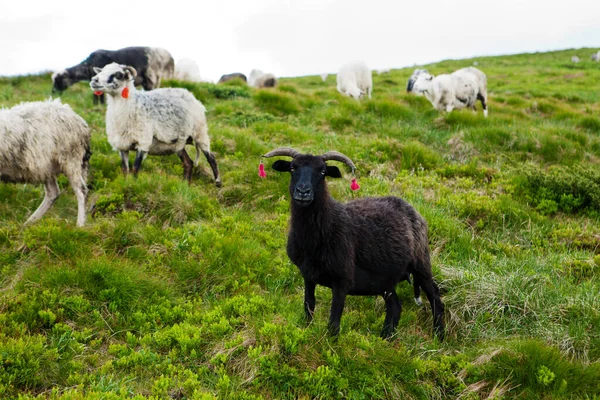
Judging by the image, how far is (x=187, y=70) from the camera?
26484 millimetres

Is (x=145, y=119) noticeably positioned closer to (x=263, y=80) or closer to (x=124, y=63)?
(x=124, y=63)

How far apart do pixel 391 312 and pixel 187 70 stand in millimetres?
23871

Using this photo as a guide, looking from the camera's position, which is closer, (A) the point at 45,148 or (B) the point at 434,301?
(B) the point at 434,301

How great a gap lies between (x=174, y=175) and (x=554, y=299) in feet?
20.7

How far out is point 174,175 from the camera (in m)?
8.84

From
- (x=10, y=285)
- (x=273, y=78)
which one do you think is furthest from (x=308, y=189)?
(x=273, y=78)

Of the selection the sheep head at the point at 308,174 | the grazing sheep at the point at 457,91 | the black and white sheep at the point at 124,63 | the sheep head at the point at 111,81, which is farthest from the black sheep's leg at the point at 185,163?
the grazing sheep at the point at 457,91

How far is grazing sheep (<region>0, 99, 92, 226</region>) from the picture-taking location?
6.84 meters

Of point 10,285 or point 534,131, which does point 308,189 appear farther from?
point 534,131

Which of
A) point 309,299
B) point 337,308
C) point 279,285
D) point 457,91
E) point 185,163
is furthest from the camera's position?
point 457,91

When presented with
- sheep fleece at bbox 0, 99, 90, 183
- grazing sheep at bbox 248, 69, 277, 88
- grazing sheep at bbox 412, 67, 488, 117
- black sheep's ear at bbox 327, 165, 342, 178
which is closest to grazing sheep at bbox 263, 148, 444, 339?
black sheep's ear at bbox 327, 165, 342, 178

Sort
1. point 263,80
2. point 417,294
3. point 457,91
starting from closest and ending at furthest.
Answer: point 417,294 < point 457,91 < point 263,80

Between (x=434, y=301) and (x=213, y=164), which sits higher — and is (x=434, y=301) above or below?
below

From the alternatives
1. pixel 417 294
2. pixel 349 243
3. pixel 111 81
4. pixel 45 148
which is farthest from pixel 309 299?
pixel 111 81
